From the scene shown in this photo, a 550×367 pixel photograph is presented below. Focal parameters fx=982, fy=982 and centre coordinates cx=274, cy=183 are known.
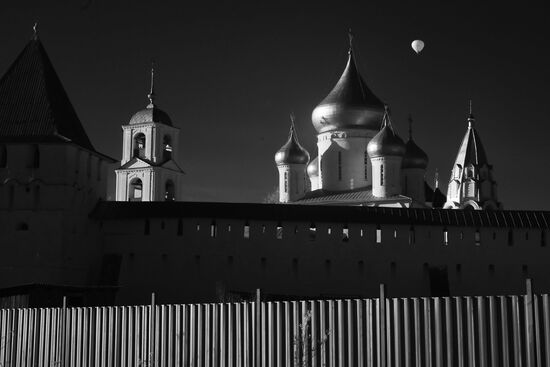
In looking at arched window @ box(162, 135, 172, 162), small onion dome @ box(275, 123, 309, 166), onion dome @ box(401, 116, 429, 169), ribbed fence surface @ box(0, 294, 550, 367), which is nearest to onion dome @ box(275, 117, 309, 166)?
small onion dome @ box(275, 123, 309, 166)

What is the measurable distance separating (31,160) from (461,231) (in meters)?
12.4

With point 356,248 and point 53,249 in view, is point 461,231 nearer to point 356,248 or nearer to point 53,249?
point 356,248

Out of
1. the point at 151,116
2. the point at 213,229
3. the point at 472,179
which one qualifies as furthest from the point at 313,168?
the point at 213,229

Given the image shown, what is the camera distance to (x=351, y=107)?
40.3 metres

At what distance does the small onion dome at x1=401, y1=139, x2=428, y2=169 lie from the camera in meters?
39.9

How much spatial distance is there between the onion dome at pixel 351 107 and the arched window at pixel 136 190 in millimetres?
8323

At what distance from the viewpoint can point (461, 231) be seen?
93.8ft

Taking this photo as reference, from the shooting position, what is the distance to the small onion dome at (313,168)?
42.8m

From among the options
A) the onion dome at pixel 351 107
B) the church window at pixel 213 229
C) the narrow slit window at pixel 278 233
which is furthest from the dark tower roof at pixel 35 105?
the onion dome at pixel 351 107

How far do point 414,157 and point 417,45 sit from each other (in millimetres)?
6244

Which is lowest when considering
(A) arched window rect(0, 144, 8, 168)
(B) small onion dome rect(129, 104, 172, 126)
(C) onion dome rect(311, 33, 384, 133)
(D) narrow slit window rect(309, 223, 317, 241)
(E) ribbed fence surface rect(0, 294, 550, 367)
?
(E) ribbed fence surface rect(0, 294, 550, 367)

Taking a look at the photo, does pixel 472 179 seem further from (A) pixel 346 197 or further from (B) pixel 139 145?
(B) pixel 139 145

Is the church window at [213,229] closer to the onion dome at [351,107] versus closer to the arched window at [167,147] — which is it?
the arched window at [167,147]

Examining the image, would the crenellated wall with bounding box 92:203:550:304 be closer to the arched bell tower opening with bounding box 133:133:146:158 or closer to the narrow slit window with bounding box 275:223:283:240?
the narrow slit window with bounding box 275:223:283:240
